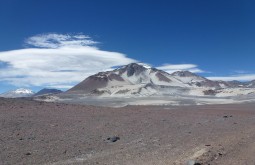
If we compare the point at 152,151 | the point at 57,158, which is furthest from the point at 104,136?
the point at 57,158

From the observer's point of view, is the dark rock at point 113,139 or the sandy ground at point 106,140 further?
the dark rock at point 113,139

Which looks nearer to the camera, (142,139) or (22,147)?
(22,147)

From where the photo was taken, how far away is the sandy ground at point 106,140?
15.1 metres

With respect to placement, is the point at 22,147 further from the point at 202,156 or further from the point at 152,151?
the point at 202,156

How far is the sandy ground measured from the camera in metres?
15.1

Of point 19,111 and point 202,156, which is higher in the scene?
point 19,111

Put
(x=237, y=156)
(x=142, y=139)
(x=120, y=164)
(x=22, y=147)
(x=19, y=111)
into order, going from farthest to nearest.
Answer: (x=19, y=111) < (x=142, y=139) < (x=22, y=147) < (x=237, y=156) < (x=120, y=164)

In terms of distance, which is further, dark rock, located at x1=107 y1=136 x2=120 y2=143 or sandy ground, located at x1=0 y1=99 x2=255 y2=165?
dark rock, located at x1=107 y1=136 x2=120 y2=143

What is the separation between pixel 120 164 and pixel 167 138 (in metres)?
7.14

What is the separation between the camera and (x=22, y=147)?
55.4ft

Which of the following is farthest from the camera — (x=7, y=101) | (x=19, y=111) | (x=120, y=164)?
(x=7, y=101)

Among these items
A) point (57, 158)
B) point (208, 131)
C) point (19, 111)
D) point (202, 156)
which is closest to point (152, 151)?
point (202, 156)

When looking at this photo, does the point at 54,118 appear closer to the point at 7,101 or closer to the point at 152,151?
the point at 7,101

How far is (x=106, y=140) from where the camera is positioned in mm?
19844
